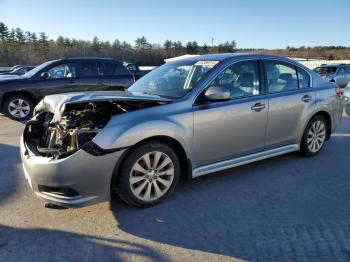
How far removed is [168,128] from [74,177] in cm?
113

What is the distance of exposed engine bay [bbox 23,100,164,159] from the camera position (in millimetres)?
3570

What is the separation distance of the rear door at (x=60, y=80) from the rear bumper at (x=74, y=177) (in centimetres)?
703

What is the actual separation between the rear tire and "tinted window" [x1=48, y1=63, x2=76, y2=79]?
974 millimetres

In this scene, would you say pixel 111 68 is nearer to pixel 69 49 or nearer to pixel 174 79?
pixel 174 79

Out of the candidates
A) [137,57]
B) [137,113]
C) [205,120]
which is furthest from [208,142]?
[137,57]

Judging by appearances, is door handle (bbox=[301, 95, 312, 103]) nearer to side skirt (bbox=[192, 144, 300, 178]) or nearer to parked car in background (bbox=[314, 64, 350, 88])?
side skirt (bbox=[192, 144, 300, 178])

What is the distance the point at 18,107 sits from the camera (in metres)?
10.1

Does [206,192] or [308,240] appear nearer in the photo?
[308,240]

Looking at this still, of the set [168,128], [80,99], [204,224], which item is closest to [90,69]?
[80,99]

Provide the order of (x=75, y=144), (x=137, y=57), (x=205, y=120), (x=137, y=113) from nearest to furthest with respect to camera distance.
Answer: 1. (x=75, y=144)
2. (x=137, y=113)
3. (x=205, y=120)
4. (x=137, y=57)

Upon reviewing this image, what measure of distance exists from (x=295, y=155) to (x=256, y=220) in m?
2.64

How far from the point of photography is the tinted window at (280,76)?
5.06 meters

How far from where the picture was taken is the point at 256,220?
3.63m

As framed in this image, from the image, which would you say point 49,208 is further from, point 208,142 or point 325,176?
point 325,176
